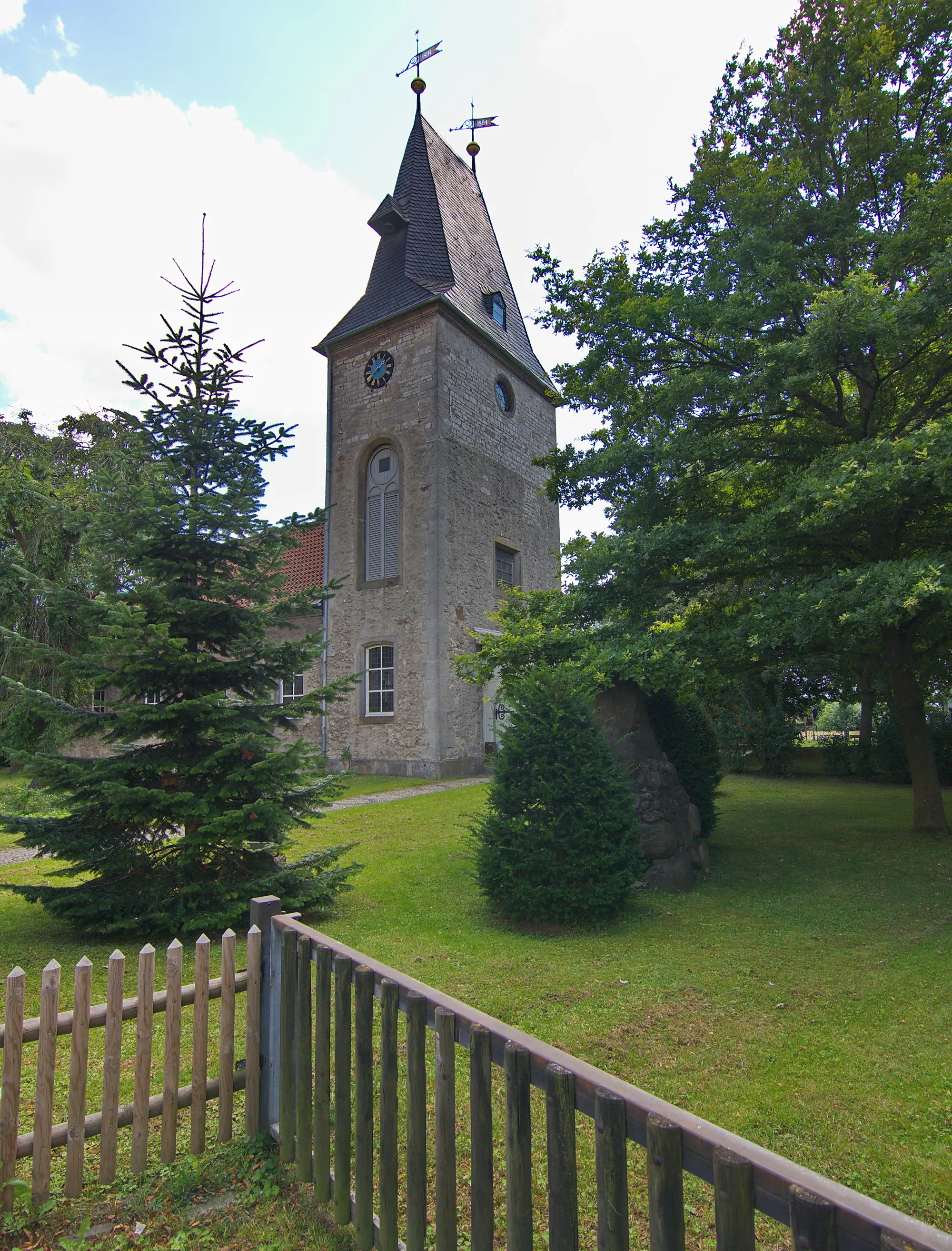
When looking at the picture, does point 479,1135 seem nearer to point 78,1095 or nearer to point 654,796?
point 78,1095

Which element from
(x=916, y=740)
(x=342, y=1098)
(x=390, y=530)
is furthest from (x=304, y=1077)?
(x=390, y=530)

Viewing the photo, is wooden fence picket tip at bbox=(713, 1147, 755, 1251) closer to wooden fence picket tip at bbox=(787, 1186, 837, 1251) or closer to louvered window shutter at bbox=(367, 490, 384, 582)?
wooden fence picket tip at bbox=(787, 1186, 837, 1251)

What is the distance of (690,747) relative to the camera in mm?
9125

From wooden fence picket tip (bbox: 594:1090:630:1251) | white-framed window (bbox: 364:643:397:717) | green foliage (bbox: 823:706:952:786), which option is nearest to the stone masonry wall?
white-framed window (bbox: 364:643:397:717)

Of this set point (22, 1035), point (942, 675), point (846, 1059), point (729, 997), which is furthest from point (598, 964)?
point (942, 675)

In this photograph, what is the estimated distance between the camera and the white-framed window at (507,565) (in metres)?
20.3

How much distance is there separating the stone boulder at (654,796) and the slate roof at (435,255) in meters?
13.3

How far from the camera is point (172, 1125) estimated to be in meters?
2.74

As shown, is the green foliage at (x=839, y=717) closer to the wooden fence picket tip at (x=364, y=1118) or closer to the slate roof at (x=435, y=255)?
the slate roof at (x=435, y=255)

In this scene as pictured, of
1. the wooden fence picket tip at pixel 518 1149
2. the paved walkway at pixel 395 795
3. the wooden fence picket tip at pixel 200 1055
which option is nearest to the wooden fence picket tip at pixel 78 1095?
the wooden fence picket tip at pixel 200 1055

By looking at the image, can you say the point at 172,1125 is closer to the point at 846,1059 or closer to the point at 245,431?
the point at 846,1059

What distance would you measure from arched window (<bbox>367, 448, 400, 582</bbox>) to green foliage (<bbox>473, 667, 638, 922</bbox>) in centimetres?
1226

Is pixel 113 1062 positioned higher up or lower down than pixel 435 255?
lower down

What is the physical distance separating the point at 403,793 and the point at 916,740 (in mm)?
9172
